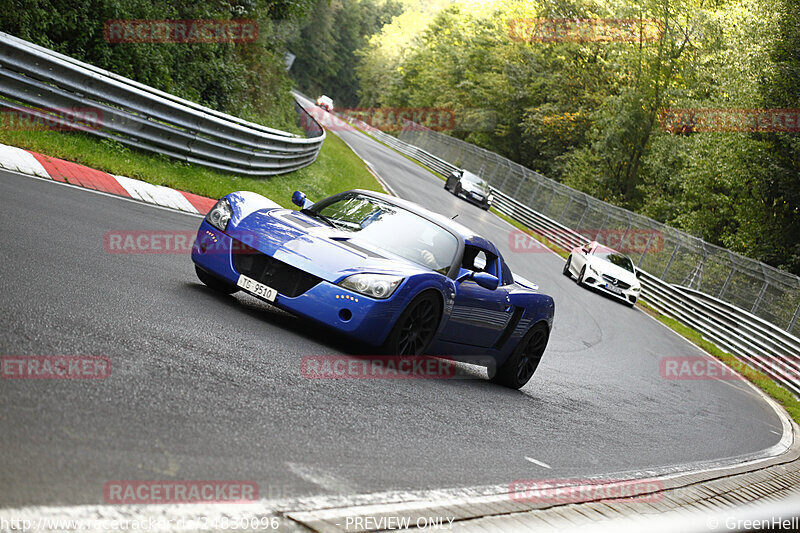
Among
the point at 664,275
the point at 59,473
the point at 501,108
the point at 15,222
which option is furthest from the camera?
the point at 501,108

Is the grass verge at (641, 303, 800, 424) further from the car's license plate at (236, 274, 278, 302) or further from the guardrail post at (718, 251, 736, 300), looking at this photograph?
the car's license plate at (236, 274, 278, 302)

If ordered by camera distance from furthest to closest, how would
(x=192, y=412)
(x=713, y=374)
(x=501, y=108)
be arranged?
(x=501, y=108), (x=713, y=374), (x=192, y=412)

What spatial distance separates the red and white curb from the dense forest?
421 centimetres

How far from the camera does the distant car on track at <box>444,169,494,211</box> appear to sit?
43500mm

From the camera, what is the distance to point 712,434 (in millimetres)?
10344

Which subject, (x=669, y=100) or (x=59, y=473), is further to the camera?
(x=669, y=100)

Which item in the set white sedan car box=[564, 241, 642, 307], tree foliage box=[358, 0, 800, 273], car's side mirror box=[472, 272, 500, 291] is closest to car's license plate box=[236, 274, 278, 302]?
car's side mirror box=[472, 272, 500, 291]

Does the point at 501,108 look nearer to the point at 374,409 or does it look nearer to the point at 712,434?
the point at 712,434

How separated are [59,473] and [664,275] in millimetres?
29604

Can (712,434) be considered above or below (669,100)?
below

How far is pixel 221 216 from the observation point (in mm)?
7676

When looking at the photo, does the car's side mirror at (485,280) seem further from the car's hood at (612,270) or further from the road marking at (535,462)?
the car's hood at (612,270)

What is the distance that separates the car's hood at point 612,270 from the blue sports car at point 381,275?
17405mm

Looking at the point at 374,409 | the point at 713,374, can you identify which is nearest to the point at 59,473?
the point at 374,409
